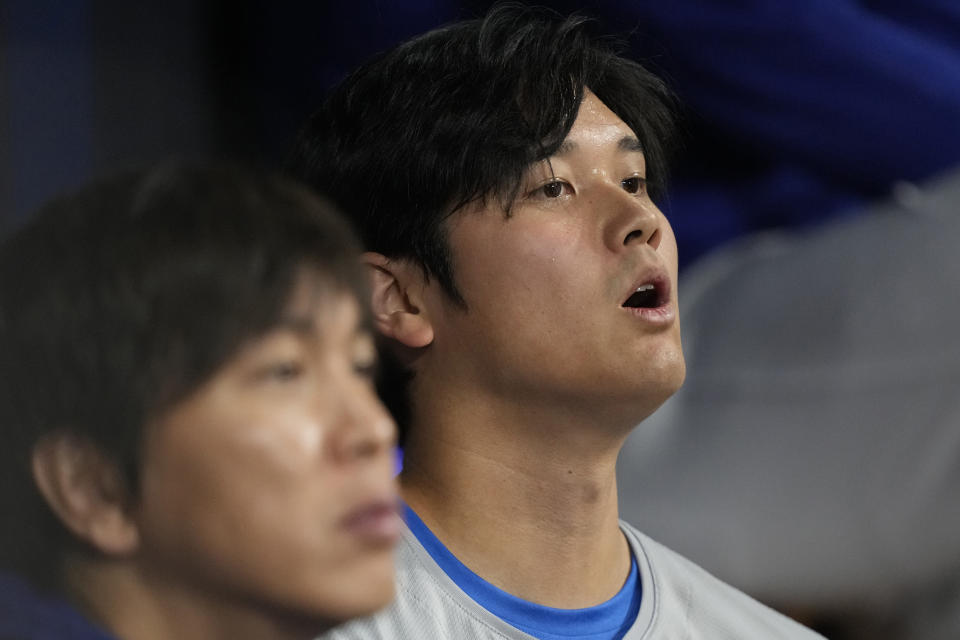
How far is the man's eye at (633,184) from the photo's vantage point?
0.54 meters

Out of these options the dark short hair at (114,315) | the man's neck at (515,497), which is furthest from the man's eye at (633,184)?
the dark short hair at (114,315)

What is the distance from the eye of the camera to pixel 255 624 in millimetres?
278

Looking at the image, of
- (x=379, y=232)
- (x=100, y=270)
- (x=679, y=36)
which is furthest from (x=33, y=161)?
(x=679, y=36)

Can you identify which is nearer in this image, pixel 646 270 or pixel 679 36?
pixel 646 270

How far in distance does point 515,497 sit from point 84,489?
11.2 inches

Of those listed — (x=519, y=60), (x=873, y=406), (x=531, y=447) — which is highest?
(x=519, y=60)

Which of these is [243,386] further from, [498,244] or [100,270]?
[498,244]

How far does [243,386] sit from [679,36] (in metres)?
0.63

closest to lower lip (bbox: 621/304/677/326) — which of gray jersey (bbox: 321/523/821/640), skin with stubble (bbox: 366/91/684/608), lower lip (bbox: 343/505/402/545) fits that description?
skin with stubble (bbox: 366/91/684/608)

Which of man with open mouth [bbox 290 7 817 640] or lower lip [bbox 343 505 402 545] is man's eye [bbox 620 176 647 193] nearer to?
man with open mouth [bbox 290 7 817 640]

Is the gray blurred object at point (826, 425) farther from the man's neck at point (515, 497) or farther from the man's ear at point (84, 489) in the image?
the man's ear at point (84, 489)

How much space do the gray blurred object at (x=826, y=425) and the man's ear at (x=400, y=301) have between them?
31 centimetres

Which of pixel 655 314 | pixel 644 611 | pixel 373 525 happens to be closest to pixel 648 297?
pixel 655 314

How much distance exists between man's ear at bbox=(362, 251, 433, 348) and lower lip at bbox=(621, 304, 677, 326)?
0.08m
